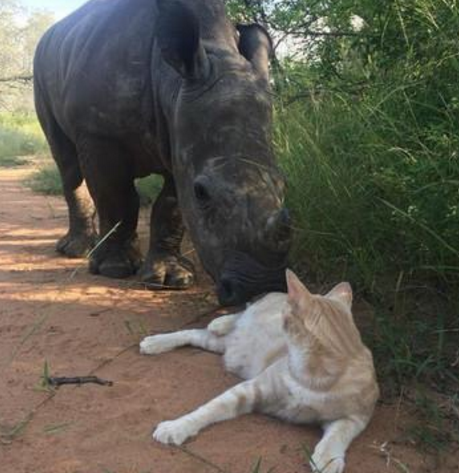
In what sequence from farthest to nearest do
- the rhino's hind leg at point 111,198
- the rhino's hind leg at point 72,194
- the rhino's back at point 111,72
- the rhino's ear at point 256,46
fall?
the rhino's hind leg at point 72,194, the rhino's hind leg at point 111,198, the rhino's back at point 111,72, the rhino's ear at point 256,46

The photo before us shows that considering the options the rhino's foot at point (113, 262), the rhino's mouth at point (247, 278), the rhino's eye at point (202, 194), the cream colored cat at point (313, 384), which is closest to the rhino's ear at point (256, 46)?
the rhino's eye at point (202, 194)

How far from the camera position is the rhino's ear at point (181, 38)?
3.71m

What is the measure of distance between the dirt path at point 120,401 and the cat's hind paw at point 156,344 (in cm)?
5

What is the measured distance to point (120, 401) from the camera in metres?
2.79

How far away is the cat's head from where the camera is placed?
8.77 feet

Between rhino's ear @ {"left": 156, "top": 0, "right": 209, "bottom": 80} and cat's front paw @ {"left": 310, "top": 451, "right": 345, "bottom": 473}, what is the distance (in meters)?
2.15

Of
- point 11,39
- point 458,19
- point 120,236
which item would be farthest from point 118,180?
point 11,39

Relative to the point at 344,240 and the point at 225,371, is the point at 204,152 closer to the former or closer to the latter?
the point at 344,240

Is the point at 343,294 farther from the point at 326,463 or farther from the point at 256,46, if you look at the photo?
the point at 256,46

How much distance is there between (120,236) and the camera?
4852 millimetres

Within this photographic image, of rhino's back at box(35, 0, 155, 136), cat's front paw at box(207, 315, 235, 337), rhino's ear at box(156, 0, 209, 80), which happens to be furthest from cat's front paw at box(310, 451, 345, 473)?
rhino's back at box(35, 0, 155, 136)

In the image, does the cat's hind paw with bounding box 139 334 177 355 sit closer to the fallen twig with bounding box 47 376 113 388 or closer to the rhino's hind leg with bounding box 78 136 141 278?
the fallen twig with bounding box 47 376 113 388

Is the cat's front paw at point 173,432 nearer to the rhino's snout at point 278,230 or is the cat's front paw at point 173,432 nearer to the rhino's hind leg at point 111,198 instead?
the rhino's snout at point 278,230

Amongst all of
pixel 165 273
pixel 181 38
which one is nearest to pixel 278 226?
pixel 181 38
